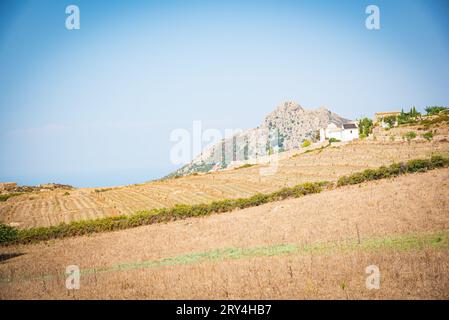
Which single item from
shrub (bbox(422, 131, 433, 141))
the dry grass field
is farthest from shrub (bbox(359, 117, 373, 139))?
the dry grass field

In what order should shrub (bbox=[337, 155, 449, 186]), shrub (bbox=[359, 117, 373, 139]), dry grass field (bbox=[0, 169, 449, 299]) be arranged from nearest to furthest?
dry grass field (bbox=[0, 169, 449, 299])
shrub (bbox=[337, 155, 449, 186])
shrub (bbox=[359, 117, 373, 139])

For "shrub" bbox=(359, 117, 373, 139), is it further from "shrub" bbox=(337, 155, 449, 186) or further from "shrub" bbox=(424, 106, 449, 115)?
"shrub" bbox=(337, 155, 449, 186)

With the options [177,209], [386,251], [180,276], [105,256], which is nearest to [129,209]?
[177,209]

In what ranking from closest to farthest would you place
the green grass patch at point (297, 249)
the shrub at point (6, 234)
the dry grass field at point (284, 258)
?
1. the dry grass field at point (284, 258)
2. the green grass patch at point (297, 249)
3. the shrub at point (6, 234)

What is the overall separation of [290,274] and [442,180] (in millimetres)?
22424

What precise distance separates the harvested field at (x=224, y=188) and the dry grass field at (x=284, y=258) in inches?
1081

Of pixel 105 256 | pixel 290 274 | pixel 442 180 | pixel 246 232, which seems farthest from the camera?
pixel 442 180

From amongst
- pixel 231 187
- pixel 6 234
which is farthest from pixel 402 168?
pixel 6 234

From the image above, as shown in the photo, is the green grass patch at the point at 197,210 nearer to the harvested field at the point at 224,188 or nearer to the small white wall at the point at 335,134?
the harvested field at the point at 224,188

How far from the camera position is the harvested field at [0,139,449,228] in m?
53.2

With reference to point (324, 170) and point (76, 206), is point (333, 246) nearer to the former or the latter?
point (324, 170)

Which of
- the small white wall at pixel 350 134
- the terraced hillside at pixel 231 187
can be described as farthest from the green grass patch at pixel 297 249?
the small white wall at pixel 350 134

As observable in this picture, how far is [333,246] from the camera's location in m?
15.0

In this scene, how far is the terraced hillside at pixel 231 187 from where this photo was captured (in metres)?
53.4
